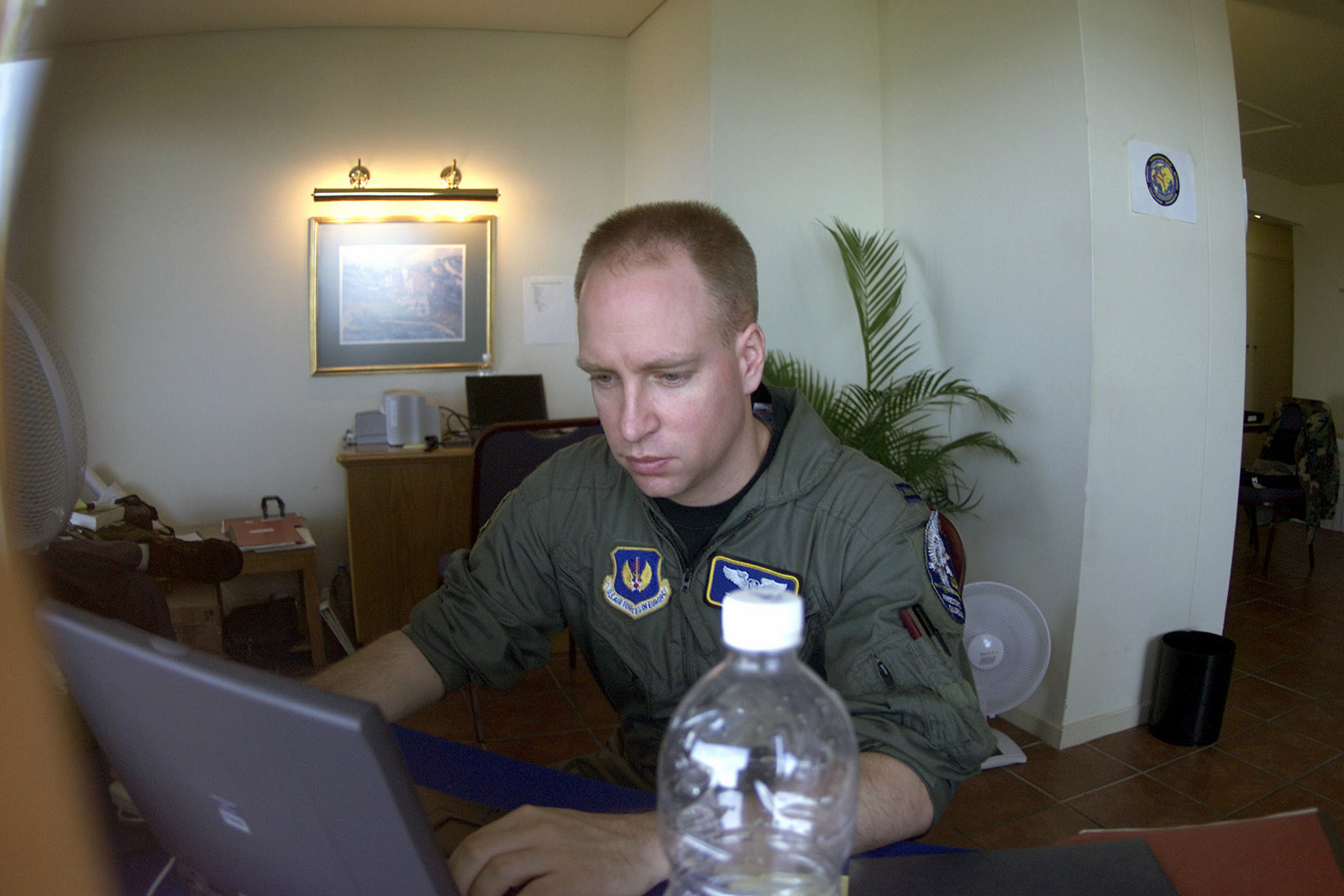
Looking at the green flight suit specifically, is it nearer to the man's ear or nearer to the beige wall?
the man's ear

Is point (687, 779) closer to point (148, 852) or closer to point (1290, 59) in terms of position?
point (148, 852)

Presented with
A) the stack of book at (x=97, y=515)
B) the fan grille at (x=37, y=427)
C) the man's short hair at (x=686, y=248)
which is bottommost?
the stack of book at (x=97, y=515)

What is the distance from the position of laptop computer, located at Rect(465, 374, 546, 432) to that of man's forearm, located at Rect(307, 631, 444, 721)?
9.70 ft

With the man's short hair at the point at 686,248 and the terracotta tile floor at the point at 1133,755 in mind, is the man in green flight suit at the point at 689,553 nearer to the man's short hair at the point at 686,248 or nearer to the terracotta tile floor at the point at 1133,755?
the man's short hair at the point at 686,248

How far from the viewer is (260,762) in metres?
0.51

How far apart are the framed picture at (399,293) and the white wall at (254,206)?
0.08 metres

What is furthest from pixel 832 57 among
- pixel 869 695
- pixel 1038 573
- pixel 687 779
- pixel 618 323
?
pixel 687 779

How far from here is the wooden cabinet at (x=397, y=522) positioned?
371 centimetres

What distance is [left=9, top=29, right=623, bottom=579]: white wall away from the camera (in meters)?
3.85

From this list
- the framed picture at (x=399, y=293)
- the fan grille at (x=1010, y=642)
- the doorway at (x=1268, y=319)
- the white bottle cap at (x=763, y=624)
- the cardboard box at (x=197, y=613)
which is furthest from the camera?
the doorway at (x=1268, y=319)

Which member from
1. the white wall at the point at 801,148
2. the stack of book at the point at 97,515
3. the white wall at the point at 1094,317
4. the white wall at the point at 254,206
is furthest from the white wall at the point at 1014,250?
the stack of book at the point at 97,515

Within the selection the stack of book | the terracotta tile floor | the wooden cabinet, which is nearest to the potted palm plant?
the terracotta tile floor

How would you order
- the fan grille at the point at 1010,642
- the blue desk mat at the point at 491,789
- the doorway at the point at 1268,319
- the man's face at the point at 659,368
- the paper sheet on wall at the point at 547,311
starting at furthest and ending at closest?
the doorway at the point at 1268,319
the paper sheet on wall at the point at 547,311
the fan grille at the point at 1010,642
the man's face at the point at 659,368
the blue desk mat at the point at 491,789

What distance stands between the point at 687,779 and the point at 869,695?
0.38 metres
